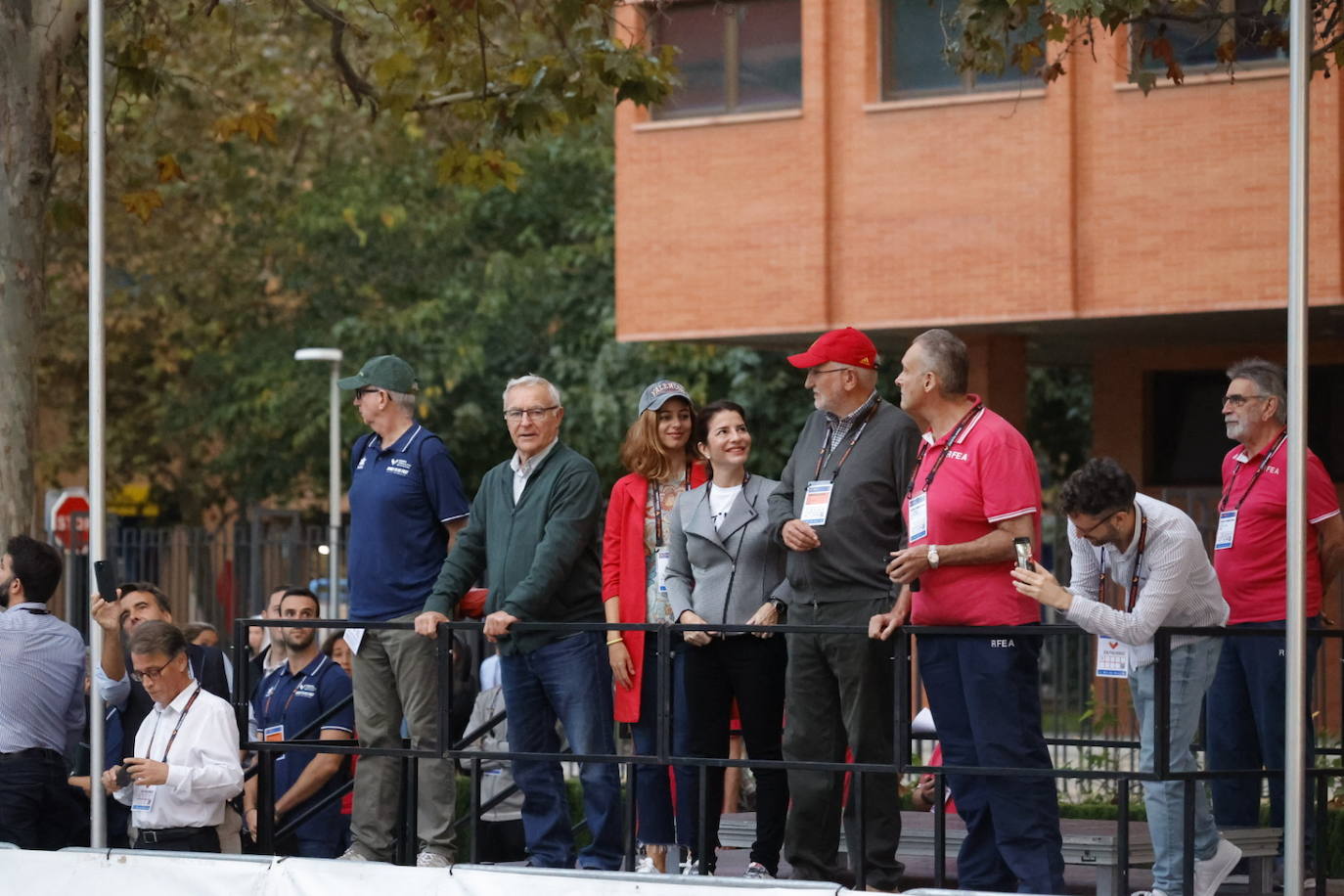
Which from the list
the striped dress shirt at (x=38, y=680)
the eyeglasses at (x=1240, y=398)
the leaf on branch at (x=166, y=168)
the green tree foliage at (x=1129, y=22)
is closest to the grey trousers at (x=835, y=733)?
the eyeglasses at (x=1240, y=398)

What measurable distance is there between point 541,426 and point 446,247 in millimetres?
23631

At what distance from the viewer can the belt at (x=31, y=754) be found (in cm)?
865

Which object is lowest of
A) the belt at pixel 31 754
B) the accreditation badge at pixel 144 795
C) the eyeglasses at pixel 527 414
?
the accreditation badge at pixel 144 795

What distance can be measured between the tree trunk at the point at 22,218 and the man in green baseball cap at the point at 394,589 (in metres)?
2.49

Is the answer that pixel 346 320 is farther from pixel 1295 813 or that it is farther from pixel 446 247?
pixel 1295 813

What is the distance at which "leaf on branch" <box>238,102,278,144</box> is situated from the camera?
12.5 m

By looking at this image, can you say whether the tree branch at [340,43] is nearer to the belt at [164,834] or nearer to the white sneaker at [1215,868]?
the belt at [164,834]

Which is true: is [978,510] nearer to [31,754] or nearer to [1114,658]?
[1114,658]

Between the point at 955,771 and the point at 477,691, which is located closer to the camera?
the point at 955,771

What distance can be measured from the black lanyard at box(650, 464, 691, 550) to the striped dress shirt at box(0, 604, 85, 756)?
2.48 metres

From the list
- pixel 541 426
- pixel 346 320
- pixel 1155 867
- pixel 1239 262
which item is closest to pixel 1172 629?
pixel 1155 867

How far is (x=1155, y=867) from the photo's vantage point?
7141mm

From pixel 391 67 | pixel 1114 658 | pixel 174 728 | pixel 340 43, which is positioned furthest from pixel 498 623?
pixel 340 43

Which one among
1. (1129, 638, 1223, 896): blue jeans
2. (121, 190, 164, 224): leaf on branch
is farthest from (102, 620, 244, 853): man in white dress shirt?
(121, 190, 164, 224): leaf on branch
